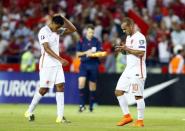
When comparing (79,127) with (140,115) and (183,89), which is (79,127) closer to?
(140,115)

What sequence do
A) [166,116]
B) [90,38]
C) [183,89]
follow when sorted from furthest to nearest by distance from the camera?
[183,89], [90,38], [166,116]

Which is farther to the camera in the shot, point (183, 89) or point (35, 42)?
point (35, 42)

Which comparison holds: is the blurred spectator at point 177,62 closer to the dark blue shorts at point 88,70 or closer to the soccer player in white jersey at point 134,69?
the dark blue shorts at point 88,70

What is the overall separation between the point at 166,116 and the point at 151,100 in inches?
244

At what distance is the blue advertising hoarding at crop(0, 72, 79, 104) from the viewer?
2986 centimetres

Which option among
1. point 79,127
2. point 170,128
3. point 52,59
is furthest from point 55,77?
point 170,128

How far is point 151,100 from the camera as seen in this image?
2920 cm

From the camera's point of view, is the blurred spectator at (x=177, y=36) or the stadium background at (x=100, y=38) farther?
the blurred spectator at (x=177, y=36)

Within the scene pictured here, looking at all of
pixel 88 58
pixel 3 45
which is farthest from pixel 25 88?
pixel 88 58

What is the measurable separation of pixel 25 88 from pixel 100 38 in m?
5.67

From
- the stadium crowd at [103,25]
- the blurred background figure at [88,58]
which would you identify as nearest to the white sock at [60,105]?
the blurred background figure at [88,58]

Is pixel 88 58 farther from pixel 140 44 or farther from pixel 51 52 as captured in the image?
pixel 140 44

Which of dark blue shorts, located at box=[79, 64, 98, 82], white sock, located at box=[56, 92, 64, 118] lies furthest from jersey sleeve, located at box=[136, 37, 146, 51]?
dark blue shorts, located at box=[79, 64, 98, 82]

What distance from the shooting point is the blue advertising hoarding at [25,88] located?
98.0 feet
